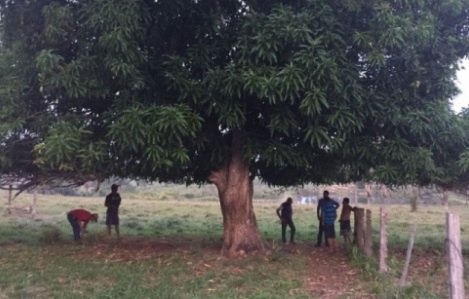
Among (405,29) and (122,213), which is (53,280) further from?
(122,213)

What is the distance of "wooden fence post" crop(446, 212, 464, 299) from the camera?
6.93m

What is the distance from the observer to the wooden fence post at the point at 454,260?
6926 mm

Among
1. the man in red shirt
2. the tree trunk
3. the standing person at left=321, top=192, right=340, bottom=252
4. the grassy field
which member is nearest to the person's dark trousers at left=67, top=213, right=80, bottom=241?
the man in red shirt

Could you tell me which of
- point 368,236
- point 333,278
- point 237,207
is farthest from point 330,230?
point 333,278

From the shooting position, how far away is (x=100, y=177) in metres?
12.8

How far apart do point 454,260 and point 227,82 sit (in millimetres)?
4916

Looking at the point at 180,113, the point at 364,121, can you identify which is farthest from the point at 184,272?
the point at 364,121

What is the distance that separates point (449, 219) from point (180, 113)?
4.57 meters

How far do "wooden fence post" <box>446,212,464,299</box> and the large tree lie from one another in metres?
3.38

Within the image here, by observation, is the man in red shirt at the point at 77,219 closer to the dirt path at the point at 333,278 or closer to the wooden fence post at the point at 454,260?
the dirt path at the point at 333,278

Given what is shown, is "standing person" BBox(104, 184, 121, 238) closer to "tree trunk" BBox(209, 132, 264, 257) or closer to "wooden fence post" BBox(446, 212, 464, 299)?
"tree trunk" BBox(209, 132, 264, 257)

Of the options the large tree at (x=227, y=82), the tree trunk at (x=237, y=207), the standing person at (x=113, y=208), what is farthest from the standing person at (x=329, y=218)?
the standing person at (x=113, y=208)

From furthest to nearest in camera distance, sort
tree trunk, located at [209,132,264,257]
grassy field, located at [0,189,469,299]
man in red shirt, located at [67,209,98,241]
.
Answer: man in red shirt, located at [67,209,98,241] → tree trunk, located at [209,132,264,257] → grassy field, located at [0,189,469,299]

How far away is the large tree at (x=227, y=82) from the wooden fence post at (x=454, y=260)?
133 inches
